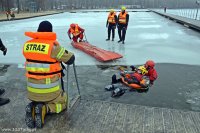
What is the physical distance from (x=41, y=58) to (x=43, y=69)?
16 cm

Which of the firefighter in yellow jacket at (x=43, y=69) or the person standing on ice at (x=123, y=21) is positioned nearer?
the firefighter in yellow jacket at (x=43, y=69)

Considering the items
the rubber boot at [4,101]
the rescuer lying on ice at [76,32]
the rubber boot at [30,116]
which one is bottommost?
the rubber boot at [4,101]

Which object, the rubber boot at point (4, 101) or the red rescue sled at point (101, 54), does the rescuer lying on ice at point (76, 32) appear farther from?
the rubber boot at point (4, 101)

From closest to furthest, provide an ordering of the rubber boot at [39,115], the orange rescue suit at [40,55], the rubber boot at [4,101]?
1. the orange rescue suit at [40,55]
2. the rubber boot at [39,115]
3. the rubber boot at [4,101]

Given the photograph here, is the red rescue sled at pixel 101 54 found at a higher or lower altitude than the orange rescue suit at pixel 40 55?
lower

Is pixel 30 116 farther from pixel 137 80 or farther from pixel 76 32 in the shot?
pixel 76 32

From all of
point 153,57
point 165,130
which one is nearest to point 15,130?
point 165,130

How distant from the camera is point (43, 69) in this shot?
11.1 feet

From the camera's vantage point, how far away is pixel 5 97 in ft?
15.8

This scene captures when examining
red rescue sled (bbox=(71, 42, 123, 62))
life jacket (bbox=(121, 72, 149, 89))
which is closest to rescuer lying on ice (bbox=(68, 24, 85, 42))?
red rescue sled (bbox=(71, 42, 123, 62))

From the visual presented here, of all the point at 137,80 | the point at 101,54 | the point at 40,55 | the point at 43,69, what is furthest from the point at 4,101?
the point at 101,54

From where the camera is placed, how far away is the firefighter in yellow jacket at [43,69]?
333 cm

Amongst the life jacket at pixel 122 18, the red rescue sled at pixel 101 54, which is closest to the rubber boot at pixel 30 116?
the red rescue sled at pixel 101 54

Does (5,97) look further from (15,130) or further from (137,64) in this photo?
(137,64)
